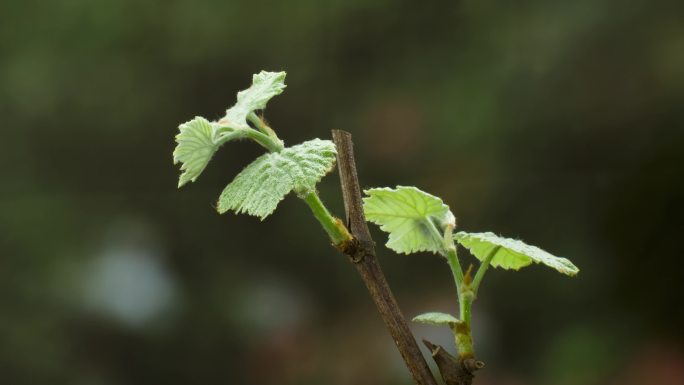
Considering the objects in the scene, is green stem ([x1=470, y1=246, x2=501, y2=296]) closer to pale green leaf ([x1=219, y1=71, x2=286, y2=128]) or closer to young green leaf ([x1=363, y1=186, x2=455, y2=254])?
young green leaf ([x1=363, y1=186, x2=455, y2=254])

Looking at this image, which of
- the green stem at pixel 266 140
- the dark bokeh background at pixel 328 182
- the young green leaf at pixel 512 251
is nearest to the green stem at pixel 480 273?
the young green leaf at pixel 512 251

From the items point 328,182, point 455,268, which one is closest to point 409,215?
point 455,268

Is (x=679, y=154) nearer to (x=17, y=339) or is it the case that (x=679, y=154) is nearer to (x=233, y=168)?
(x=233, y=168)

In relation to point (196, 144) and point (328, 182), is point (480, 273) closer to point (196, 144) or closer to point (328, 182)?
point (196, 144)

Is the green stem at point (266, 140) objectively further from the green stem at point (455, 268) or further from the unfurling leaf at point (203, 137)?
the green stem at point (455, 268)

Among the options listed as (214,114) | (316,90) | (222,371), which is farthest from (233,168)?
(222,371)
